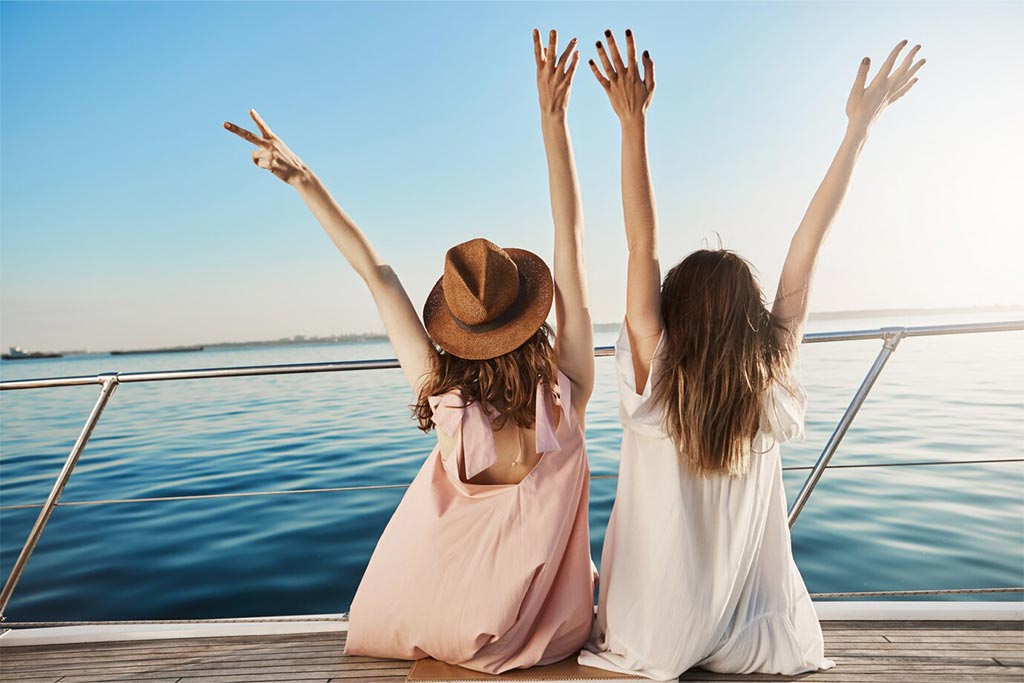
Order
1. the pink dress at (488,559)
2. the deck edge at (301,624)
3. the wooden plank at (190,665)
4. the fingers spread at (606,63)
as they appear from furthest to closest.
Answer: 1. the deck edge at (301,624)
2. the wooden plank at (190,665)
3. the pink dress at (488,559)
4. the fingers spread at (606,63)

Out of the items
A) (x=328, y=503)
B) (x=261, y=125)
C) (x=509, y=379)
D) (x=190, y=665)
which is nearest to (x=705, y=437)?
(x=509, y=379)

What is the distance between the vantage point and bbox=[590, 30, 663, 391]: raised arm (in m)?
1.42

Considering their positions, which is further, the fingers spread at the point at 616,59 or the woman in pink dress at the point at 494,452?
the woman in pink dress at the point at 494,452

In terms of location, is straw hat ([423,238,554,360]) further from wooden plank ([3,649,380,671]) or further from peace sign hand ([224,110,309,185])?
wooden plank ([3,649,380,671])

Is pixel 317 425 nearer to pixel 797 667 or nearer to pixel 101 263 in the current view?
pixel 797 667

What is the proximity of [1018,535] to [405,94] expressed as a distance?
1278 inches

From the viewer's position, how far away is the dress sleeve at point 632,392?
149cm

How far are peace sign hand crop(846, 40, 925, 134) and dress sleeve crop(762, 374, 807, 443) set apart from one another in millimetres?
608

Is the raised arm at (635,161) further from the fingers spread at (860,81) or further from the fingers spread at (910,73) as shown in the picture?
the fingers spread at (910,73)

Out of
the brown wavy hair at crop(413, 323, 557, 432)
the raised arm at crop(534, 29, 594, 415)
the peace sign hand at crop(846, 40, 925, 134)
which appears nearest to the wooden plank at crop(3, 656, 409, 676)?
the brown wavy hair at crop(413, 323, 557, 432)

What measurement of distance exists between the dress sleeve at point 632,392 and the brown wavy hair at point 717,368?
0.05ft

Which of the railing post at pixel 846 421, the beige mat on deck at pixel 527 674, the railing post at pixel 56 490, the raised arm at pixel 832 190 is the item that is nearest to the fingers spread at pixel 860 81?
the raised arm at pixel 832 190

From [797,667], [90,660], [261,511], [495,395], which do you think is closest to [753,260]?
[495,395]

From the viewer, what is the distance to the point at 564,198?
1.53 m
